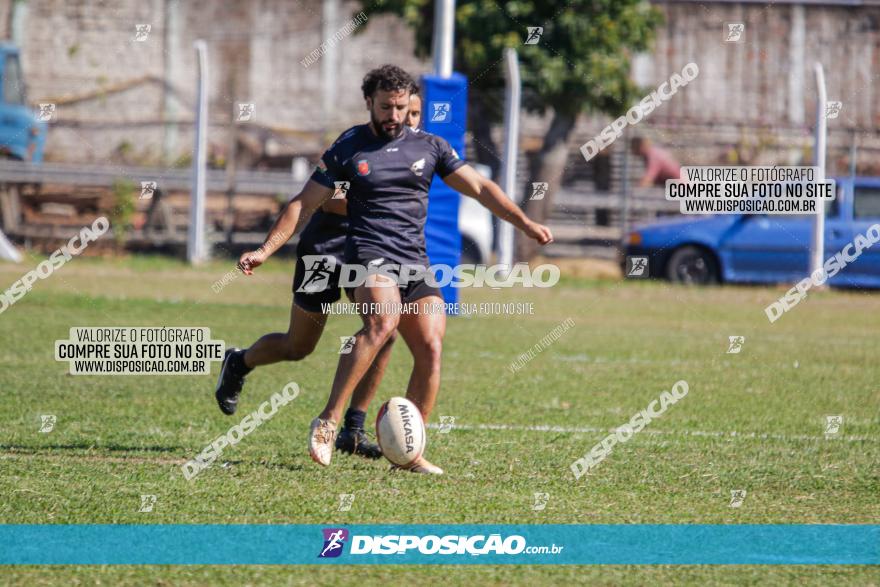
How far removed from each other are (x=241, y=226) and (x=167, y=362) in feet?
43.1

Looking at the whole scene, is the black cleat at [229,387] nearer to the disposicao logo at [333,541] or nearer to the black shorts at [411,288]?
the black shorts at [411,288]

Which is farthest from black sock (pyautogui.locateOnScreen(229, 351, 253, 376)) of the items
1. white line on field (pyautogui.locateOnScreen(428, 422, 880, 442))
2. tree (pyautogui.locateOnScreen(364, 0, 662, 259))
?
Answer: tree (pyautogui.locateOnScreen(364, 0, 662, 259))

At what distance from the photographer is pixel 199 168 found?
20.8m

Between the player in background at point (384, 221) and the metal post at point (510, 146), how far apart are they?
1202cm

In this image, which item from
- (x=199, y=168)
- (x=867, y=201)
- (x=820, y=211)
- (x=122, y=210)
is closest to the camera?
(x=820, y=211)

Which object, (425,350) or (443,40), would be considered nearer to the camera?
(425,350)

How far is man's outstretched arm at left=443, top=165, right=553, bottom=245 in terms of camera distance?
285 inches

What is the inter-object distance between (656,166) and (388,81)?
2324 cm

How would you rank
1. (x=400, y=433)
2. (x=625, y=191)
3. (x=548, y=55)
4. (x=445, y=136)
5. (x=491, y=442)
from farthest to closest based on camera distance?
(x=625, y=191), (x=548, y=55), (x=445, y=136), (x=491, y=442), (x=400, y=433)

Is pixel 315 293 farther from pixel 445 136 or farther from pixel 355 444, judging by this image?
pixel 445 136

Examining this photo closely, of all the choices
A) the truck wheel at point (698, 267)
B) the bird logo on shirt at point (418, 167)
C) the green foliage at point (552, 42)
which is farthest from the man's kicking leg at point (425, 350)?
the green foliage at point (552, 42)

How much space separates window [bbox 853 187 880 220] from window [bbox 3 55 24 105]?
46.5ft

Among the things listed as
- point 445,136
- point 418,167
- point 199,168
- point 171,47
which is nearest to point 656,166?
point 171,47

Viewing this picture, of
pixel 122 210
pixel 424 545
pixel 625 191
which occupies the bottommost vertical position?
pixel 122 210
